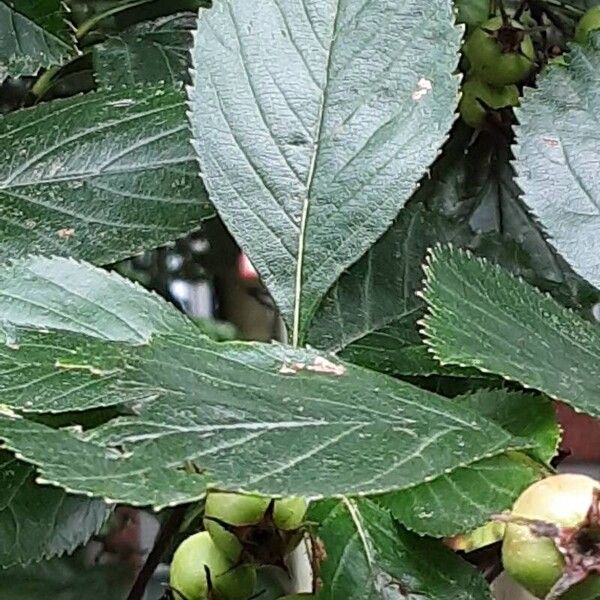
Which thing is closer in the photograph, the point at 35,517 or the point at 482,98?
the point at 35,517

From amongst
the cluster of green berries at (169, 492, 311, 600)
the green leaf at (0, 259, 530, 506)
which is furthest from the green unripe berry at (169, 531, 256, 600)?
the green leaf at (0, 259, 530, 506)

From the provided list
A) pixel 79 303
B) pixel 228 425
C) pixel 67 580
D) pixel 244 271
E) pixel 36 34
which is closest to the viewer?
pixel 228 425

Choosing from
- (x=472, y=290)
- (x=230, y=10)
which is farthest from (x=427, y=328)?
(x=230, y=10)

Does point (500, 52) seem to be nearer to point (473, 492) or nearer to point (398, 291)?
point (398, 291)

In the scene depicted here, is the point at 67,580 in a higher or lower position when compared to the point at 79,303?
lower

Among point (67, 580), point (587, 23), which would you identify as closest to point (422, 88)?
point (587, 23)

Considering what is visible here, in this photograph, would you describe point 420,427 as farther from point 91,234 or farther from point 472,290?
point 91,234

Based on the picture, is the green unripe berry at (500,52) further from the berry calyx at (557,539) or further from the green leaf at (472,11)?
the berry calyx at (557,539)

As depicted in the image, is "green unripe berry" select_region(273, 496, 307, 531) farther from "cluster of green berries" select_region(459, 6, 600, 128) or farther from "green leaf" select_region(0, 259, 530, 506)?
"cluster of green berries" select_region(459, 6, 600, 128)
